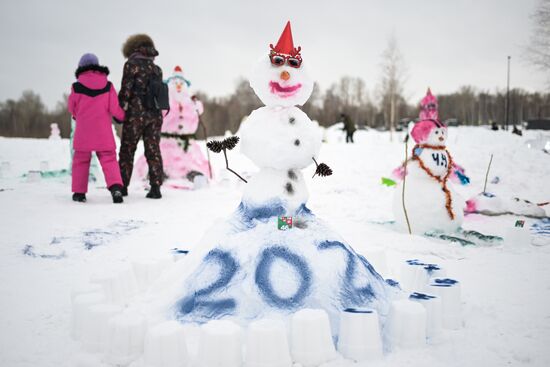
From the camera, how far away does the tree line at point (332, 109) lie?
39.6 meters

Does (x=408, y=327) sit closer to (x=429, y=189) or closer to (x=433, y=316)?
(x=433, y=316)

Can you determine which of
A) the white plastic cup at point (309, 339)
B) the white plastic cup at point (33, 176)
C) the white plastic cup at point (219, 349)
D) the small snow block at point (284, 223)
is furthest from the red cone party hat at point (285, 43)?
the white plastic cup at point (33, 176)

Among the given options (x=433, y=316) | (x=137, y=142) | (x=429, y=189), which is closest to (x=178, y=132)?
(x=137, y=142)

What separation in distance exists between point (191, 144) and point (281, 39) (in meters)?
6.31

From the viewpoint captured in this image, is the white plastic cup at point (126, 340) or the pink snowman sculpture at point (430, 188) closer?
the white plastic cup at point (126, 340)

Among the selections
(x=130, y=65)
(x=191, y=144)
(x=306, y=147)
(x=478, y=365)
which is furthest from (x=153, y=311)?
(x=191, y=144)

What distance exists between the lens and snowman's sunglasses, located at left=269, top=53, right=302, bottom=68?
10.3 ft

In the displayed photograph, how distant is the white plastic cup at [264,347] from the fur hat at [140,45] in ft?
19.6

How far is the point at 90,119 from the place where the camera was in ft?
20.1

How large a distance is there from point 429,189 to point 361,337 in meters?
3.62

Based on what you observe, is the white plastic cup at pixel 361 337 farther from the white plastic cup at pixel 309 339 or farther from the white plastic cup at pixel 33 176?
the white plastic cup at pixel 33 176

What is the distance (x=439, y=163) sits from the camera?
221 inches

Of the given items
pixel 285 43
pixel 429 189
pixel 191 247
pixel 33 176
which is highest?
pixel 285 43

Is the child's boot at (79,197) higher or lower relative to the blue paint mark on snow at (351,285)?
higher
